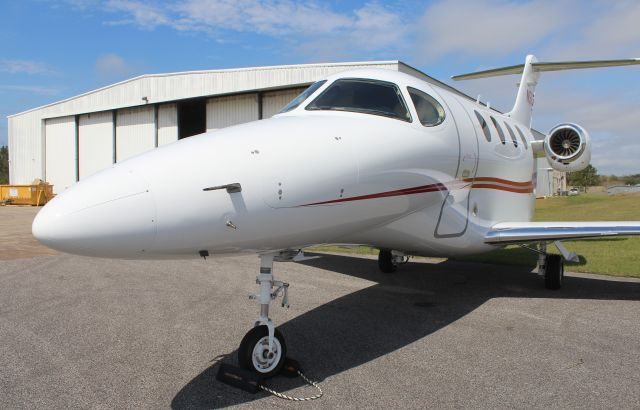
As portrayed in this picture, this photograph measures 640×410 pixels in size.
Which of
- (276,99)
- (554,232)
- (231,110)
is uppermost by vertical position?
(276,99)

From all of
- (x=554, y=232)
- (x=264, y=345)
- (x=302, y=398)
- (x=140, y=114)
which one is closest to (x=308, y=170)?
(x=264, y=345)

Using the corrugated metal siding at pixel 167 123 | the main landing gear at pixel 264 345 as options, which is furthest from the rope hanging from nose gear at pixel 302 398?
the corrugated metal siding at pixel 167 123

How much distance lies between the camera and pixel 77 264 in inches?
411

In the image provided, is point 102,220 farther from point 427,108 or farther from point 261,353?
point 427,108

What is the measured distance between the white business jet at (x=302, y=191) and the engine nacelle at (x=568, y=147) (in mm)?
2832

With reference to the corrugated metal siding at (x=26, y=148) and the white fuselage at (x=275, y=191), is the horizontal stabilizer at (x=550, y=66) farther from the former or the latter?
the corrugated metal siding at (x=26, y=148)

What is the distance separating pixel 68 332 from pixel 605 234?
22.9 feet

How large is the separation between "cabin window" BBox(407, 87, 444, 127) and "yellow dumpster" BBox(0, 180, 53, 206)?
3482cm

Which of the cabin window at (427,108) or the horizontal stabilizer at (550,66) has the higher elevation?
the horizontal stabilizer at (550,66)

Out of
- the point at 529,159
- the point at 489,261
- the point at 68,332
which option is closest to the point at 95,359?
the point at 68,332

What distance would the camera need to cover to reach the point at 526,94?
12.5 metres

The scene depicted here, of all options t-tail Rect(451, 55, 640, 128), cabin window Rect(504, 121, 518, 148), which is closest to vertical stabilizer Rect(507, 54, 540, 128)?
t-tail Rect(451, 55, 640, 128)

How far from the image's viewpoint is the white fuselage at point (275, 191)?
3.25 meters

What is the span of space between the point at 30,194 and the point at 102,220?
36444 mm
